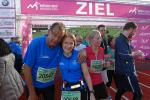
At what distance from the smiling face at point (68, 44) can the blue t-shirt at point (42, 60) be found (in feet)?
0.63

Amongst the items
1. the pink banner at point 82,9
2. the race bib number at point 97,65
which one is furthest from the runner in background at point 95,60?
the pink banner at point 82,9

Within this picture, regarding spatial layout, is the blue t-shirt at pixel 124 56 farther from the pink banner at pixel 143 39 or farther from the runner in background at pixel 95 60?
the pink banner at pixel 143 39

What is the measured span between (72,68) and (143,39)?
13.9m

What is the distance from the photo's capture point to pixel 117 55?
5961mm

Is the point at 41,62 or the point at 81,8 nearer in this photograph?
the point at 41,62

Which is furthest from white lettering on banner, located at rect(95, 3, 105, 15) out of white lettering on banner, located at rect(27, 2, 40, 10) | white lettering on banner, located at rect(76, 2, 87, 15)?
white lettering on banner, located at rect(27, 2, 40, 10)

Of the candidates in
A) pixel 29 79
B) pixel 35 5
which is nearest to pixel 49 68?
pixel 29 79

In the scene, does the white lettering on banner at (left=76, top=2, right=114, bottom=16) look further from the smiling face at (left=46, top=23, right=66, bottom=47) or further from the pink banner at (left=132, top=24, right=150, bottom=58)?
the smiling face at (left=46, top=23, right=66, bottom=47)

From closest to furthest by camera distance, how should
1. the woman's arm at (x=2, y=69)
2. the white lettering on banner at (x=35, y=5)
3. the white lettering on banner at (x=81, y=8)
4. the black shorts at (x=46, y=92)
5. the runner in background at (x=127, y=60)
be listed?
the woman's arm at (x=2, y=69) → the black shorts at (x=46, y=92) → the runner in background at (x=127, y=60) → the white lettering on banner at (x=35, y=5) → the white lettering on banner at (x=81, y=8)

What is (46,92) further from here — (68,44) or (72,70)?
(68,44)

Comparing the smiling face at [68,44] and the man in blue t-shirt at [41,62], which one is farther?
the man in blue t-shirt at [41,62]

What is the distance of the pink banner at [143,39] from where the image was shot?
17.6m

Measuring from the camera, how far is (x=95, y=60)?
508 cm

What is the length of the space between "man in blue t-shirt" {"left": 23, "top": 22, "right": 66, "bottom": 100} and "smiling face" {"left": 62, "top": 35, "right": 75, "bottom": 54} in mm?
64
